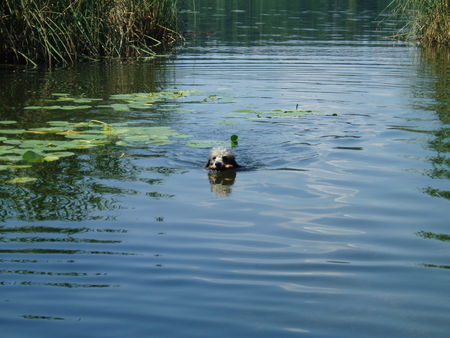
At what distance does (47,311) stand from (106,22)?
13398mm

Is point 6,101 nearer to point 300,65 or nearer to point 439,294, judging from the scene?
point 300,65

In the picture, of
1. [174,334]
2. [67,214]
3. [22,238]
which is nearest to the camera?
[174,334]

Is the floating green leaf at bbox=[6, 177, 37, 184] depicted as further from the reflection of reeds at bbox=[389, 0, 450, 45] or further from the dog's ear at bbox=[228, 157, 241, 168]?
the reflection of reeds at bbox=[389, 0, 450, 45]

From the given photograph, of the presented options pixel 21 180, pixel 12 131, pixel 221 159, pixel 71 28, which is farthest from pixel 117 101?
pixel 21 180

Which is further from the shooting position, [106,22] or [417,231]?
[106,22]

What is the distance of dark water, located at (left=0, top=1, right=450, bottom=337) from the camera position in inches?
168

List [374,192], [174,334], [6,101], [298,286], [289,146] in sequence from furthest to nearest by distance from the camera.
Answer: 1. [6,101]
2. [289,146]
3. [374,192]
4. [298,286]
5. [174,334]

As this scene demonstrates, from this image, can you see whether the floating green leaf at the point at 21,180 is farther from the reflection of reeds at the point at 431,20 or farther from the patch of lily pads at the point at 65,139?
the reflection of reeds at the point at 431,20

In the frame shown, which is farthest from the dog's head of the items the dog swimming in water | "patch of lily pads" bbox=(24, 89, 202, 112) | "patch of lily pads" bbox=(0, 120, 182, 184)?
"patch of lily pads" bbox=(24, 89, 202, 112)

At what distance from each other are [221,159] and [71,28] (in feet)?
31.0

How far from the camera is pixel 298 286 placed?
4668 millimetres

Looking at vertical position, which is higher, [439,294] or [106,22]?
[106,22]

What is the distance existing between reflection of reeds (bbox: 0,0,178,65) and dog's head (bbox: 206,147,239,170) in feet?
26.4

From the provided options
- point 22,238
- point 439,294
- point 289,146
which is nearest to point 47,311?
point 22,238
